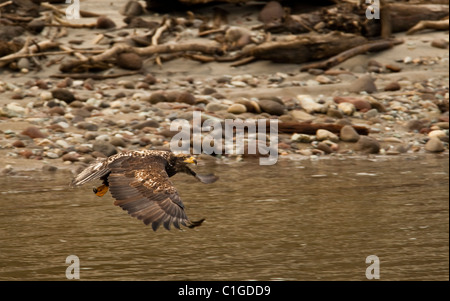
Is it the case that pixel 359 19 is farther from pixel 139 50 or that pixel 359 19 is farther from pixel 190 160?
pixel 190 160

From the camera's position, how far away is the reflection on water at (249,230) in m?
7.09

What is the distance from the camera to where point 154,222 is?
5922 mm

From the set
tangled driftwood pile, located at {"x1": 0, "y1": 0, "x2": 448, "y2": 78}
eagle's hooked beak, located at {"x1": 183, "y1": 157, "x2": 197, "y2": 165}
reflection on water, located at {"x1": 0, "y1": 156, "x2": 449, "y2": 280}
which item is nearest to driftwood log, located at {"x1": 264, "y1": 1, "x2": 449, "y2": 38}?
tangled driftwood pile, located at {"x1": 0, "y1": 0, "x2": 448, "y2": 78}

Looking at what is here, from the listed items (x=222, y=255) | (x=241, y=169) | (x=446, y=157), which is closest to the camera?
(x=222, y=255)

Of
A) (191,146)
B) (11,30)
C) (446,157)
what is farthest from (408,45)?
(11,30)

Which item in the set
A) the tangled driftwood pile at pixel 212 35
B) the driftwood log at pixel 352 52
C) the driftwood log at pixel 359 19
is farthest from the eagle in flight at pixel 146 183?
the driftwood log at pixel 359 19

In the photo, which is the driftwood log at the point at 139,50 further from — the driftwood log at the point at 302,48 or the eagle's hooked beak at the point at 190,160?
the eagle's hooked beak at the point at 190,160

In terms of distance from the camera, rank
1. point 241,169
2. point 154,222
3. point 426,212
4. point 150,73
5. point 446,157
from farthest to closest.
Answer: point 150,73
point 446,157
point 241,169
point 426,212
point 154,222

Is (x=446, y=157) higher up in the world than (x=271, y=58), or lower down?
lower down

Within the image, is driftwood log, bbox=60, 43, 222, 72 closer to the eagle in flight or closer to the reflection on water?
the reflection on water

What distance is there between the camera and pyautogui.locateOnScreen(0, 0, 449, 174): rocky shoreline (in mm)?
12164

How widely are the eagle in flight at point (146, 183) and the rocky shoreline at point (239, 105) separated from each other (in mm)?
4577

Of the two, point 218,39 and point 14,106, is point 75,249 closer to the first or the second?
point 14,106

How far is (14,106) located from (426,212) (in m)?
6.93
